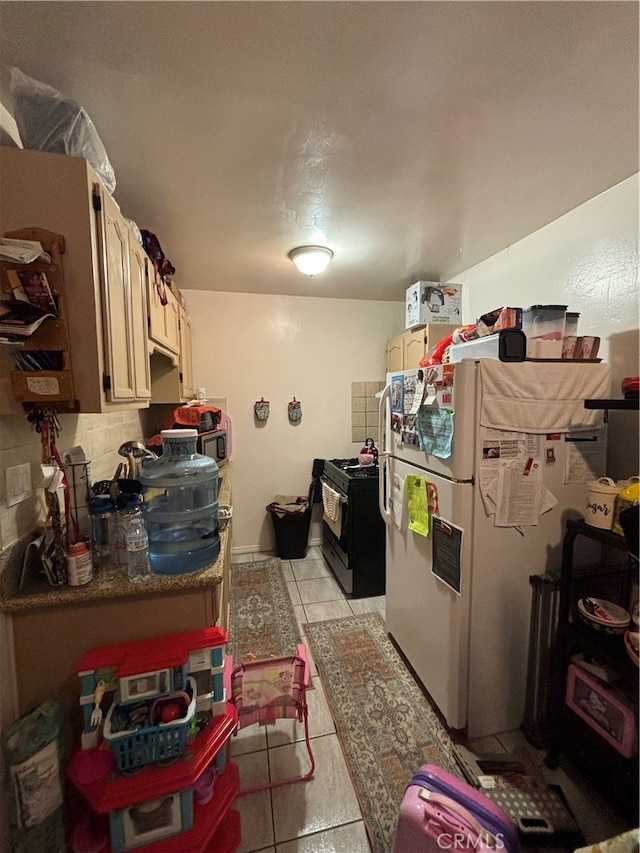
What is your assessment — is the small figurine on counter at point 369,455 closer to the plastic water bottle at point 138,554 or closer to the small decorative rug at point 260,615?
the small decorative rug at point 260,615

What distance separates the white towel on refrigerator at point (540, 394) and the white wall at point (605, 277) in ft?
0.91

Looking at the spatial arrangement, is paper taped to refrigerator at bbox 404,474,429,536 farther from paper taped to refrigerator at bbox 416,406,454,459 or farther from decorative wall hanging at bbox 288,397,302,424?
decorative wall hanging at bbox 288,397,302,424

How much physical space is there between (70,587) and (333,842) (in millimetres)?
1231

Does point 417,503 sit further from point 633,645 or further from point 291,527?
point 291,527

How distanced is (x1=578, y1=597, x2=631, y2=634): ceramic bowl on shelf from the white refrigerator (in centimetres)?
20

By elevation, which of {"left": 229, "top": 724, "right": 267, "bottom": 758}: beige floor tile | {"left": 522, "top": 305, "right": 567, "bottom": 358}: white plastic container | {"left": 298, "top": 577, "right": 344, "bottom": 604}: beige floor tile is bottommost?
{"left": 229, "top": 724, "right": 267, "bottom": 758}: beige floor tile

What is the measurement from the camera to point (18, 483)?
1077mm

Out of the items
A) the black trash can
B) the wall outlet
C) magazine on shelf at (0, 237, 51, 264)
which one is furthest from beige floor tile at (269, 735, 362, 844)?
magazine on shelf at (0, 237, 51, 264)

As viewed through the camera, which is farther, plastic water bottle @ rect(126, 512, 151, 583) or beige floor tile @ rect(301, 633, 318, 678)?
beige floor tile @ rect(301, 633, 318, 678)

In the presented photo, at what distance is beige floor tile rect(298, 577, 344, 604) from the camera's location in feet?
8.55

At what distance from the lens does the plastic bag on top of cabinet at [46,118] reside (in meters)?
1.00

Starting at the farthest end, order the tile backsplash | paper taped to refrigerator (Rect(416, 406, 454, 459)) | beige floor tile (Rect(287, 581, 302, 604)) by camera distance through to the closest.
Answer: the tile backsplash → beige floor tile (Rect(287, 581, 302, 604)) → paper taped to refrigerator (Rect(416, 406, 454, 459))

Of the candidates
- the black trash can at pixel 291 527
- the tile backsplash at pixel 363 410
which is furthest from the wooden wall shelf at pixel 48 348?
the tile backsplash at pixel 363 410

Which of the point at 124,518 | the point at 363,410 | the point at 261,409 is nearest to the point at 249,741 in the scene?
the point at 124,518
